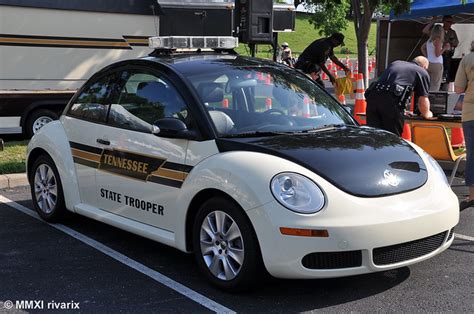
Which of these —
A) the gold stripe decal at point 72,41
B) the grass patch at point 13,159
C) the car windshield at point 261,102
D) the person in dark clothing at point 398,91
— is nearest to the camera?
the car windshield at point 261,102

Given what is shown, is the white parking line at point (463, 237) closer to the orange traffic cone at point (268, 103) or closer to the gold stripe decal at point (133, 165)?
the orange traffic cone at point (268, 103)

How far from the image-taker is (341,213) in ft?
12.0

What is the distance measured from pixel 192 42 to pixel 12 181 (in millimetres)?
3341

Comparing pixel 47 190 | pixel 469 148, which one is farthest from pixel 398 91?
pixel 47 190

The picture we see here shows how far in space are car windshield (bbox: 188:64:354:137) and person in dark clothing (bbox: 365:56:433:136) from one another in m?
1.64

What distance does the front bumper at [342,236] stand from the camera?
144 inches

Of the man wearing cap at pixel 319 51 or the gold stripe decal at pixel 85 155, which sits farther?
the man wearing cap at pixel 319 51

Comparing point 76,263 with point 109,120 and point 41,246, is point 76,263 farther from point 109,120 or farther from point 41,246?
point 109,120

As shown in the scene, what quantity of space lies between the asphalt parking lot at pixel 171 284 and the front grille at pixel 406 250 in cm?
28

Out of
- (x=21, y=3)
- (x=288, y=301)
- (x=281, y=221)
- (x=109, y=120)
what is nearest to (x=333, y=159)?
(x=281, y=221)

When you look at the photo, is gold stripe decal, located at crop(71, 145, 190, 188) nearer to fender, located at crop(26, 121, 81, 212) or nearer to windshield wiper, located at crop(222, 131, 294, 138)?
fender, located at crop(26, 121, 81, 212)

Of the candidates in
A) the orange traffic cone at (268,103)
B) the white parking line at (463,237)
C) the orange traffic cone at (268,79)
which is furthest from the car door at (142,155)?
the white parking line at (463,237)

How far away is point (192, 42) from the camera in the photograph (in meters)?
5.41

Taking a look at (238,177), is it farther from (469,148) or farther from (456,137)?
(456,137)
